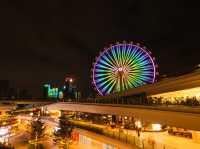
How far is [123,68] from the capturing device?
2299 inches

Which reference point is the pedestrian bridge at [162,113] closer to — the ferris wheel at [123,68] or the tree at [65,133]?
the tree at [65,133]

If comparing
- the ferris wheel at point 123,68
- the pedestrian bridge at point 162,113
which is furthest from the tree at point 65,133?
the ferris wheel at point 123,68

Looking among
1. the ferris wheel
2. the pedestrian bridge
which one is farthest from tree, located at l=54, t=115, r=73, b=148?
the ferris wheel

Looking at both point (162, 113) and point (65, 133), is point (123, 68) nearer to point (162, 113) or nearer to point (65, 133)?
point (65, 133)

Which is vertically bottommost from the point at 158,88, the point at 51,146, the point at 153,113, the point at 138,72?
the point at 51,146

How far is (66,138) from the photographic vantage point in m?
48.1

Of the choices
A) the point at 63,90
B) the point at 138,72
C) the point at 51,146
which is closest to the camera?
the point at 51,146

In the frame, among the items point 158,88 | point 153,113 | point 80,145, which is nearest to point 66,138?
point 80,145

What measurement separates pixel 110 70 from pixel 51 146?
57.9 feet

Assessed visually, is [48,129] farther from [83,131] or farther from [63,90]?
[63,90]

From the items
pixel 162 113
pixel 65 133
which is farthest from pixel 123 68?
pixel 162 113

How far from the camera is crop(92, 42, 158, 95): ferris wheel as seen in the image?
186 ft

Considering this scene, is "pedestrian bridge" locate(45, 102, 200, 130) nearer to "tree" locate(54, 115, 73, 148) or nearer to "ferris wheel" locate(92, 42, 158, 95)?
"tree" locate(54, 115, 73, 148)

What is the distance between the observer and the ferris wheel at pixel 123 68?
5669cm
